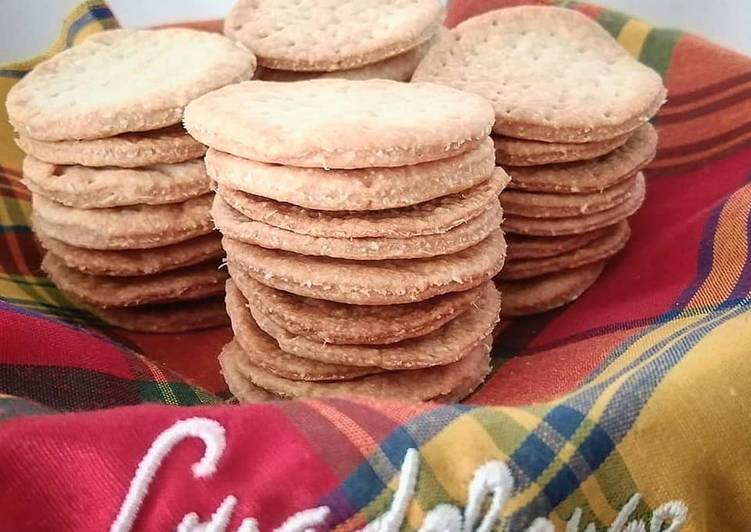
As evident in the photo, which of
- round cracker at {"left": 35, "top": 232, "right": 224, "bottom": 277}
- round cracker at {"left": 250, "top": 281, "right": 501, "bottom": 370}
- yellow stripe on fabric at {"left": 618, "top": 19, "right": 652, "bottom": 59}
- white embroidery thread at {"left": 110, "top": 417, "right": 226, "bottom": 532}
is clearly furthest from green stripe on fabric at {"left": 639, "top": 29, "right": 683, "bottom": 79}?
white embroidery thread at {"left": 110, "top": 417, "right": 226, "bottom": 532}

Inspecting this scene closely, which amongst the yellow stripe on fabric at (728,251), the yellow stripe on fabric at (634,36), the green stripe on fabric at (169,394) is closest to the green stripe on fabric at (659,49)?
the yellow stripe on fabric at (634,36)


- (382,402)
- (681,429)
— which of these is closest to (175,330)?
(382,402)

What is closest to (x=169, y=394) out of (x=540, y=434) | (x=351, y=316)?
(x=351, y=316)

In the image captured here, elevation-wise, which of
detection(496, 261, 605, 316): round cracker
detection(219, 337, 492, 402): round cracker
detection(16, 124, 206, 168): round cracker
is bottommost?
detection(496, 261, 605, 316): round cracker

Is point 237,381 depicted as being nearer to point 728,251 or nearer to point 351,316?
point 351,316

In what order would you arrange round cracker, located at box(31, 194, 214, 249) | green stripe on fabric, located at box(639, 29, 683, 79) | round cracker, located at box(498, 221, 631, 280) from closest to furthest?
round cracker, located at box(31, 194, 214, 249) → round cracker, located at box(498, 221, 631, 280) → green stripe on fabric, located at box(639, 29, 683, 79)

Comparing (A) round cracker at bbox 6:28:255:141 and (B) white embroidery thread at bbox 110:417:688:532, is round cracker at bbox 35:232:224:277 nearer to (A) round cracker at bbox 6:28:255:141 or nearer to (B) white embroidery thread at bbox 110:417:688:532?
(A) round cracker at bbox 6:28:255:141

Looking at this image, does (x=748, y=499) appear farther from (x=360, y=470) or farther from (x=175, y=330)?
(x=175, y=330)

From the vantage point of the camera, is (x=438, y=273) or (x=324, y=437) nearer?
(x=324, y=437)

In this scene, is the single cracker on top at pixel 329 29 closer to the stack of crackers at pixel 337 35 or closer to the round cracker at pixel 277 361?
the stack of crackers at pixel 337 35
